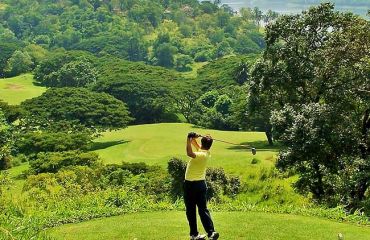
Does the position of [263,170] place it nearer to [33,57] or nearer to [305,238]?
[305,238]

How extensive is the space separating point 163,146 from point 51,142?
1563cm

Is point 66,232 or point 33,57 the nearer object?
point 66,232

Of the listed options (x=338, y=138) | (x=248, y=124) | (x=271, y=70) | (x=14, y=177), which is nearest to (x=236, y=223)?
(x=338, y=138)

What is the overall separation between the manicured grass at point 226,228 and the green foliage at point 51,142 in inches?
1933

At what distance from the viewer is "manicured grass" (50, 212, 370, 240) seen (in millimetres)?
12312

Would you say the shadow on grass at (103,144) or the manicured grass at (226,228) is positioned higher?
the manicured grass at (226,228)

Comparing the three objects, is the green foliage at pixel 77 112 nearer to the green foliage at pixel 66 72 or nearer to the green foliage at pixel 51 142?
the green foliage at pixel 51 142

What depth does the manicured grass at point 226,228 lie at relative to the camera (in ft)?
40.4

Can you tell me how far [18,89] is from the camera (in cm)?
11869

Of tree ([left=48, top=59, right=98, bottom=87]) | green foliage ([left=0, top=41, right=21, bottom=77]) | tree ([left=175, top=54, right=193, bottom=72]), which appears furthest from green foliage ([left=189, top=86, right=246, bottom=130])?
green foliage ([left=0, top=41, right=21, bottom=77])

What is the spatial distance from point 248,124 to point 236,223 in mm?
65272

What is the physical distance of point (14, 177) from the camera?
186 feet

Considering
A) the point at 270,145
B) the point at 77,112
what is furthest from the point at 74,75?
the point at 270,145

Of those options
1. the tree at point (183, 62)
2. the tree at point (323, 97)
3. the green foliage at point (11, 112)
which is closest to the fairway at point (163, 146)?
the green foliage at point (11, 112)
